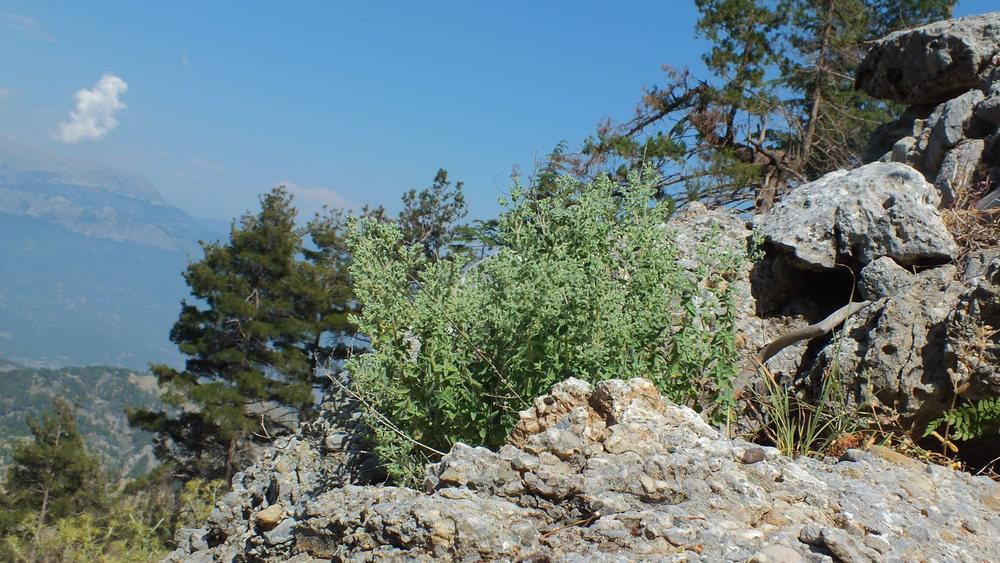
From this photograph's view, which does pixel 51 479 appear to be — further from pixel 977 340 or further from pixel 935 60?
pixel 977 340

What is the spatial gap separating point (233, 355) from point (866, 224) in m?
30.4

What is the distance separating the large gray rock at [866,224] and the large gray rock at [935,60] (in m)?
3.28

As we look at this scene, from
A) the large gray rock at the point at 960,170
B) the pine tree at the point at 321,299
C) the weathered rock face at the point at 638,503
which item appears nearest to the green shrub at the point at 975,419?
the weathered rock face at the point at 638,503

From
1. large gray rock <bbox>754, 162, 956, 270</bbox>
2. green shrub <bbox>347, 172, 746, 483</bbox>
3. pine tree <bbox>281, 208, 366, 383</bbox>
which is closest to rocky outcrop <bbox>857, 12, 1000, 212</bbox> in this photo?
large gray rock <bbox>754, 162, 956, 270</bbox>

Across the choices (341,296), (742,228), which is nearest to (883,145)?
(742,228)

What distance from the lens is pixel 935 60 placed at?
9.27 m

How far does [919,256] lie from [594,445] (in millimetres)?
3779

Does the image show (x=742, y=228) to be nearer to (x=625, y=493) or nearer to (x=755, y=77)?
(x=625, y=493)

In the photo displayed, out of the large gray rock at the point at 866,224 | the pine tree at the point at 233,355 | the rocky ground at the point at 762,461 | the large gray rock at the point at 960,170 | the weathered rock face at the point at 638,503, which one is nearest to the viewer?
→ the weathered rock face at the point at 638,503

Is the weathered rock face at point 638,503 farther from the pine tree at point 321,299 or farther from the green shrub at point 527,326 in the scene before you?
the pine tree at point 321,299

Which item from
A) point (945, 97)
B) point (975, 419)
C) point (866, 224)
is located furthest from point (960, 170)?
point (975, 419)

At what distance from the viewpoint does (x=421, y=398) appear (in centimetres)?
459

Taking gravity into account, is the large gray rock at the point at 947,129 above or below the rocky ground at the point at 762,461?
above

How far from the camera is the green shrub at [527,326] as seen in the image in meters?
4.18
